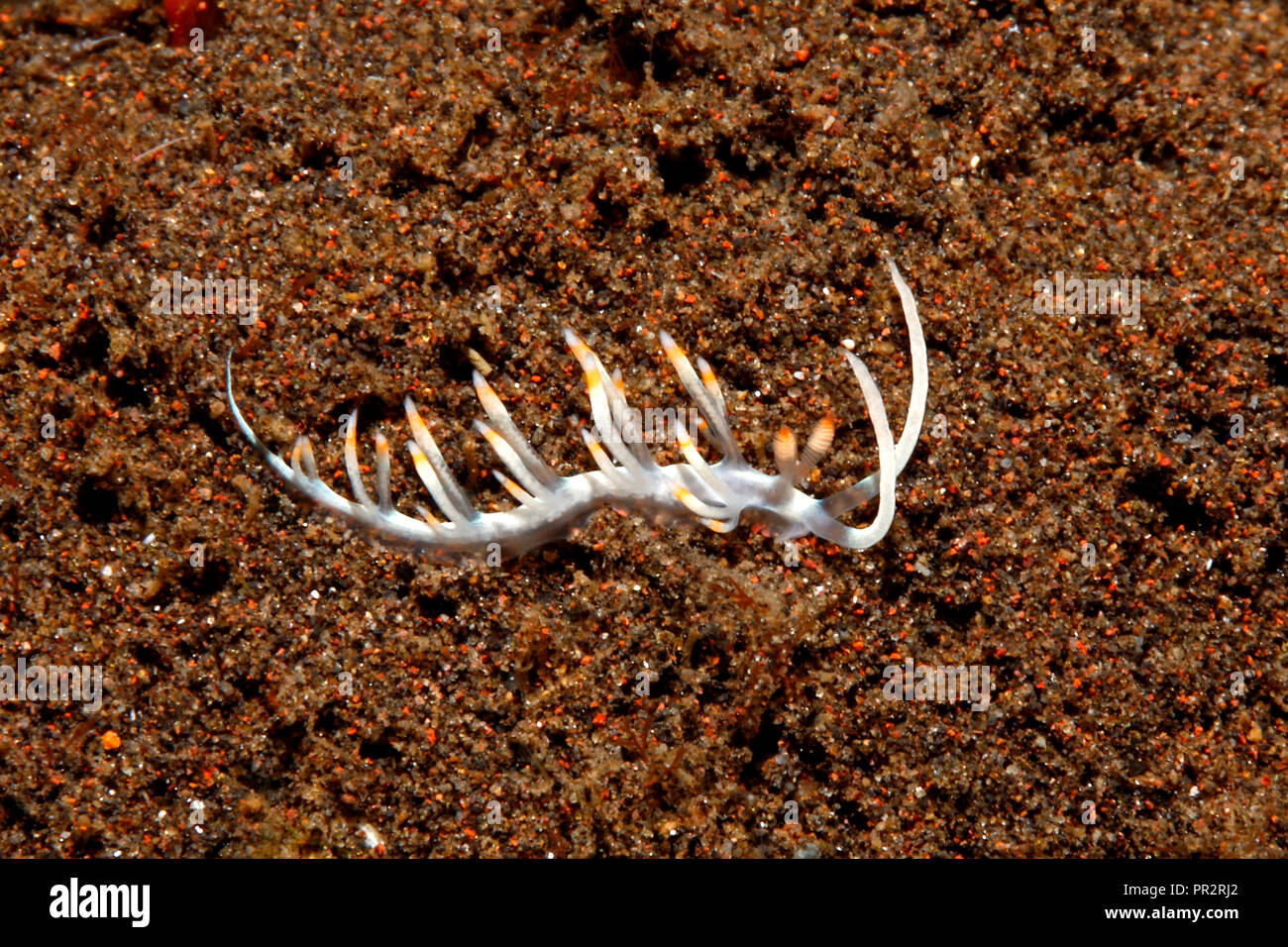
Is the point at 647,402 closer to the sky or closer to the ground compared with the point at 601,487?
closer to the sky

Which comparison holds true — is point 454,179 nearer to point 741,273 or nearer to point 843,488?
point 741,273

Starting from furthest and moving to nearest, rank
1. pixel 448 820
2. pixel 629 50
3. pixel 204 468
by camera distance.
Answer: pixel 629 50, pixel 204 468, pixel 448 820

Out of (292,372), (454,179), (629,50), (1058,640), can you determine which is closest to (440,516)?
(292,372)

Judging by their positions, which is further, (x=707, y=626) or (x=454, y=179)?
(x=454, y=179)
